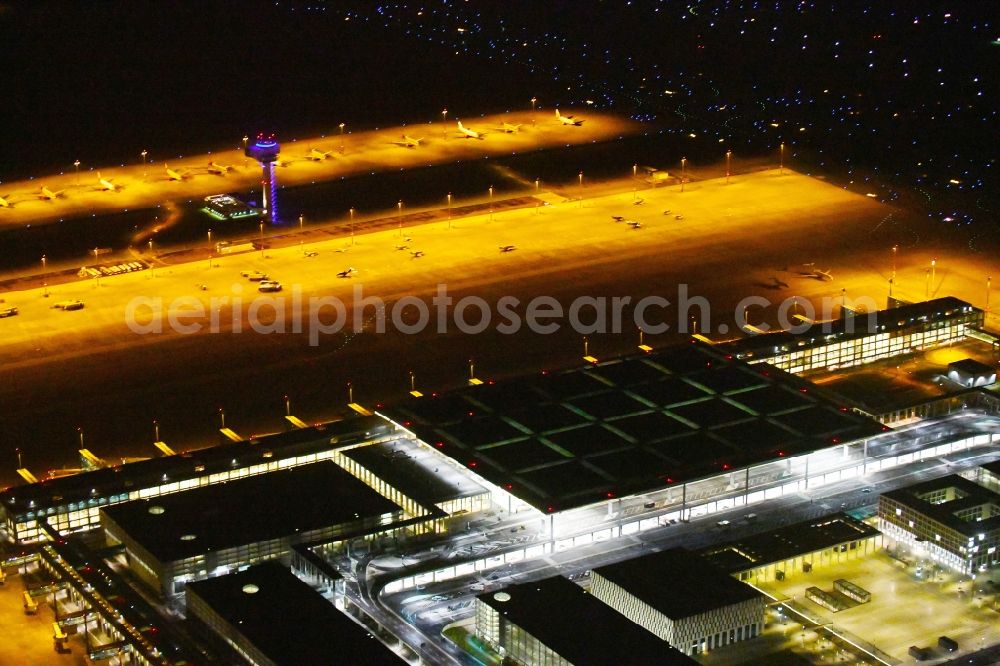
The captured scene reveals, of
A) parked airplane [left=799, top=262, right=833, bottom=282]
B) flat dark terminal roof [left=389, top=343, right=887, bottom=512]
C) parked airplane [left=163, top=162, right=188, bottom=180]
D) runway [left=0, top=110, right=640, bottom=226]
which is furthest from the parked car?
parked airplane [left=799, top=262, right=833, bottom=282]

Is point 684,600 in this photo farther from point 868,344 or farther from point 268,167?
point 268,167

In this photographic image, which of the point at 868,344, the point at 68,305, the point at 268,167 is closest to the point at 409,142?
the point at 268,167

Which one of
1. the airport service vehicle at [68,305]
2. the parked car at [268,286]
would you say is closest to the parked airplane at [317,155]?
the parked car at [268,286]

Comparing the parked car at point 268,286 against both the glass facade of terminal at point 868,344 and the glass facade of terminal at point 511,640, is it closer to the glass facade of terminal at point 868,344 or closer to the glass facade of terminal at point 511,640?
the glass facade of terminal at point 868,344

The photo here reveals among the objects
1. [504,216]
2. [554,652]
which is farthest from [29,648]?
[504,216]

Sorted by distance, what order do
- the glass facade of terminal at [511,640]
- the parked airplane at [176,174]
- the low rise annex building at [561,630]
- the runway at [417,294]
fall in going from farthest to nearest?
the parked airplane at [176,174], the runway at [417,294], the glass facade of terminal at [511,640], the low rise annex building at [561,630]
